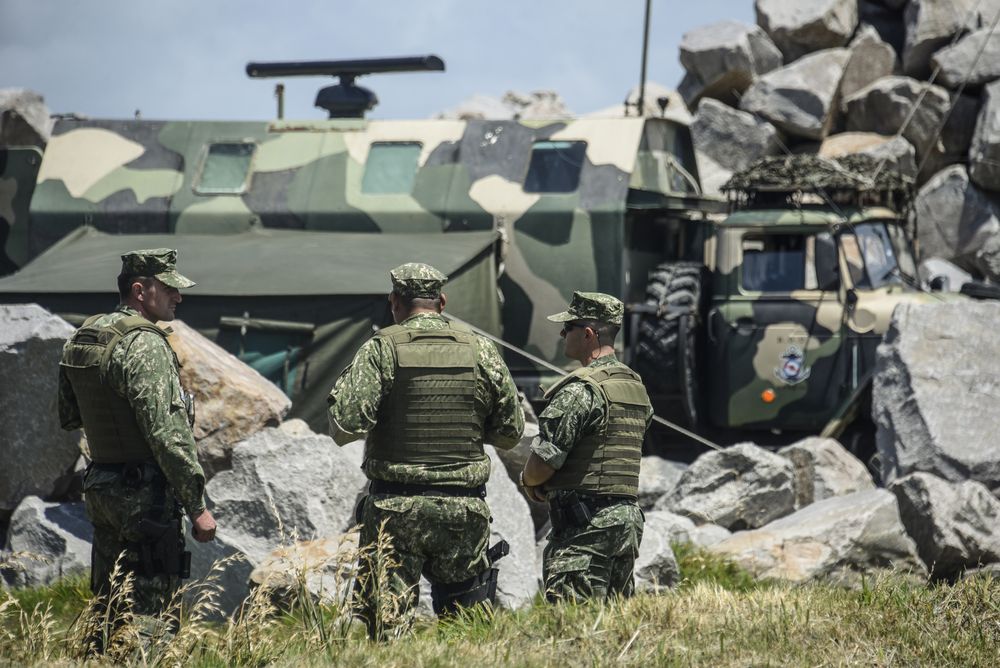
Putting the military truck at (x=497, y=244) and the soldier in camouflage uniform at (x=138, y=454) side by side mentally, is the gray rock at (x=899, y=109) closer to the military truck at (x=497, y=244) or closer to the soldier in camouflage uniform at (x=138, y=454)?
the military truck at (x=497, y=244)

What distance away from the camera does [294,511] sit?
7.10 meters

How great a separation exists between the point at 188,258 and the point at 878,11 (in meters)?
13.4

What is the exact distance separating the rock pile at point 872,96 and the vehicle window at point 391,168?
22.9ft

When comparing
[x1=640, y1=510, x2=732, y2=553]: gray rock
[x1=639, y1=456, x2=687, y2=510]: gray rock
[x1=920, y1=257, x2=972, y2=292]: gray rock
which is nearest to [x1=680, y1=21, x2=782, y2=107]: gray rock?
[x1=920, y1=257, x2=972, y2=292]: gray rock

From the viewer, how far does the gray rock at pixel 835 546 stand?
23.5 ft

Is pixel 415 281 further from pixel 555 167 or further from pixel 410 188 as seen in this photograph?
pixel 410 188

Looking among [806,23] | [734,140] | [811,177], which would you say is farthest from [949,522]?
[806,23]

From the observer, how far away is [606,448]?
5.31 m

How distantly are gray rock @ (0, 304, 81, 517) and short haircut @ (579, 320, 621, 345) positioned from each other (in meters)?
3.76

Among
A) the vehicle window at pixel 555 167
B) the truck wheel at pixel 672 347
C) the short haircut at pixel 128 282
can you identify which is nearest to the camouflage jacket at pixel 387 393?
the short haircut at pixel 128 282

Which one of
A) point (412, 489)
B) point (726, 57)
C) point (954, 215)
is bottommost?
point (412, 489)

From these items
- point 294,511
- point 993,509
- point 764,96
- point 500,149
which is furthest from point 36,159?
point 764,96

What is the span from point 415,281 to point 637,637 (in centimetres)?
157

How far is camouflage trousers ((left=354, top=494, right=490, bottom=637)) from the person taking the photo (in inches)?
193
